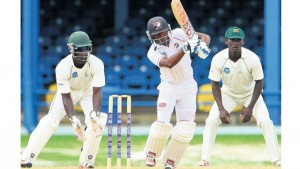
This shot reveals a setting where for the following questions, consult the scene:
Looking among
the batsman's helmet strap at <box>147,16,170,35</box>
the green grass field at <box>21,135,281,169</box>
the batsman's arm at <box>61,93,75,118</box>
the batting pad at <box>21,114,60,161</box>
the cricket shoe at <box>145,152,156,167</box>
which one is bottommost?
the green grass field at <box>21,135,281,169</box>

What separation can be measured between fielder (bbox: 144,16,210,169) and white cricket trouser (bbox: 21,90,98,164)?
2.31ft

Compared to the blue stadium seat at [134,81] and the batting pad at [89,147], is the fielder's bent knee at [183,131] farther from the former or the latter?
the blue stadium seat at [134,81]

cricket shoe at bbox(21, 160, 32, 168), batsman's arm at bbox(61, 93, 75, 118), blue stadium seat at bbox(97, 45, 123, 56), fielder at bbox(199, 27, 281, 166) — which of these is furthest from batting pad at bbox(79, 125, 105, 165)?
blue stadium seat at bbox(97, 45, 123, 56)

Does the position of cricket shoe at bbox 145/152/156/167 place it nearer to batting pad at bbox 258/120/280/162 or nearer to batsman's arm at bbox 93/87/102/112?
batsman's arm at bbox 93/87/102/112

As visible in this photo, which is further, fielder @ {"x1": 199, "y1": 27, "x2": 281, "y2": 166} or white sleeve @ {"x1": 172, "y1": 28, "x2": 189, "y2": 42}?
fielder @ {"x1": 199, "y1": 27, "x2": 281, "y2": 166}

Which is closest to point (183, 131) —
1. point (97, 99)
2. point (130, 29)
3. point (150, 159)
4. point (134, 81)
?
point (150, 159)

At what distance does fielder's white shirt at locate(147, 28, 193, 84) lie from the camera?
8.76 m

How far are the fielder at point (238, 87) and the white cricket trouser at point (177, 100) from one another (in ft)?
1.43

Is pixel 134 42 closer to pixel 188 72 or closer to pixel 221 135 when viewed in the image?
pixel 221 135

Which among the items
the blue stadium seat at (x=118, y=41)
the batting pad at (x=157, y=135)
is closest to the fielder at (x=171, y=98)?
the batting pad at (x=157, y=135)

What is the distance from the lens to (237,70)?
9469mm

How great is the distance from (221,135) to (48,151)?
9.96 feet
